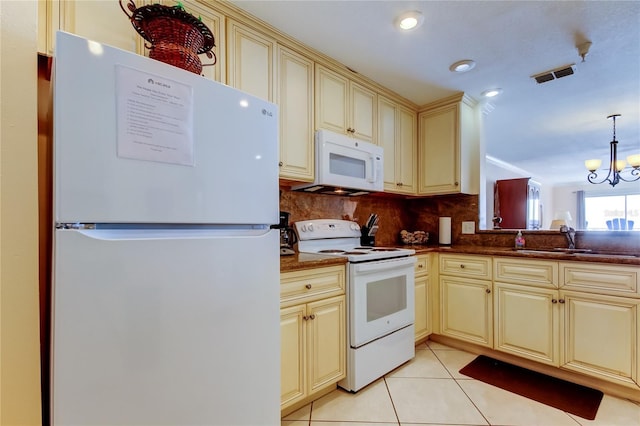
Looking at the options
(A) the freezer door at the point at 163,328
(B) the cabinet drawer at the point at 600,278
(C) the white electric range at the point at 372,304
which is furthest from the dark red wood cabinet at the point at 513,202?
(A) the freezer door at the point at 163,328

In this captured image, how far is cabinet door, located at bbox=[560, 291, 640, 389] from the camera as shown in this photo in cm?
167

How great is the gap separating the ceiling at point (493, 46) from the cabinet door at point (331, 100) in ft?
0.44

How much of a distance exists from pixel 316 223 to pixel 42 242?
5.13 ft

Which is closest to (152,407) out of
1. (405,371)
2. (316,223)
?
(316,223)

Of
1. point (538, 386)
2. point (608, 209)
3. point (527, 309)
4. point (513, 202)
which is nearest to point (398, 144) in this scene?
point (527, 309)

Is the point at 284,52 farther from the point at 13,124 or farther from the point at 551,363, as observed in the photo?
the point at 551,363

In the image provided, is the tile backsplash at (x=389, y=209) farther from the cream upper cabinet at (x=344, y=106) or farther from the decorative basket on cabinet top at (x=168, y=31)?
the decorative basket on cabinet top at (x=168, y=31)

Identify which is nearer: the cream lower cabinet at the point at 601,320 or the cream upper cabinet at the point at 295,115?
the cream lower cabinet at the point at 601,320

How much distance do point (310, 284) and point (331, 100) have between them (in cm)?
133

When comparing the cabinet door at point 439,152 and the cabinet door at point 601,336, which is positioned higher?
the cabinet door at point 439,152

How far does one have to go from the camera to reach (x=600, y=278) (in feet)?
5.77

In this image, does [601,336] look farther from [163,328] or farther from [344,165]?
[163,328]

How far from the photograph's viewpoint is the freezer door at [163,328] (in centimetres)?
71

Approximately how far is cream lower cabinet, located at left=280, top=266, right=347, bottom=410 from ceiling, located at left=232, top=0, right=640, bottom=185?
144cm
